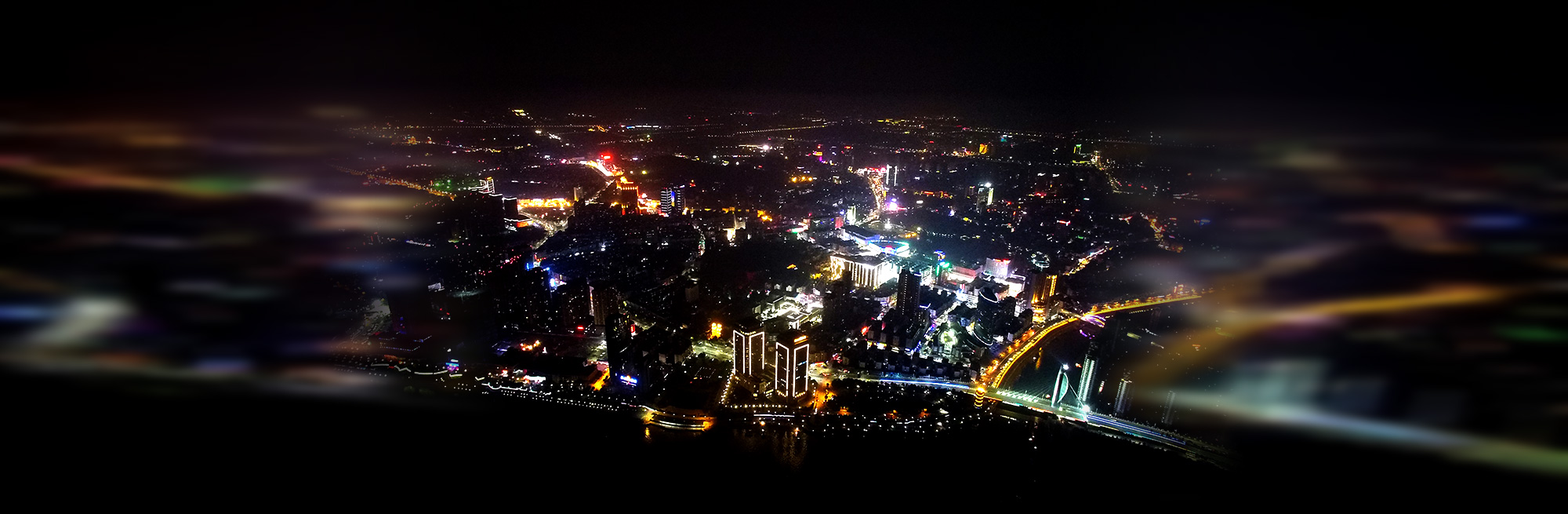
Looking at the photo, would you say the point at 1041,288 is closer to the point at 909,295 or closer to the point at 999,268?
the point at 999,268

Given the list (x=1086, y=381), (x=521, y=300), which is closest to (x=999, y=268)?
(x=1086, y=381)

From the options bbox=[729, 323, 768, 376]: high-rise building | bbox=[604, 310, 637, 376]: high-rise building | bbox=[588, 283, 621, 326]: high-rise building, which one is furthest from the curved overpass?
bbox=[588, 283, 621, 326]: high-rise building

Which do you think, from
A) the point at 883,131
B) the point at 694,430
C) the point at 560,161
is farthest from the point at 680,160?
the point at 694,430

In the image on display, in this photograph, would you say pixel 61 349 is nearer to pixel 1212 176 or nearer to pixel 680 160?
pixel 1212 176

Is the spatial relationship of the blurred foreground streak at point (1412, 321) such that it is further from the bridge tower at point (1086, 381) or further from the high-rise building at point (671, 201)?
the high-rise building at point (671, 201)

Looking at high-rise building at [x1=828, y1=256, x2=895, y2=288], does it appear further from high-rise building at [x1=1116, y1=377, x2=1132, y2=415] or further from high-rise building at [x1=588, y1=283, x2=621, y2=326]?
high-rise building at [x1=1116, y1=377, x2=1132, y2=415]
